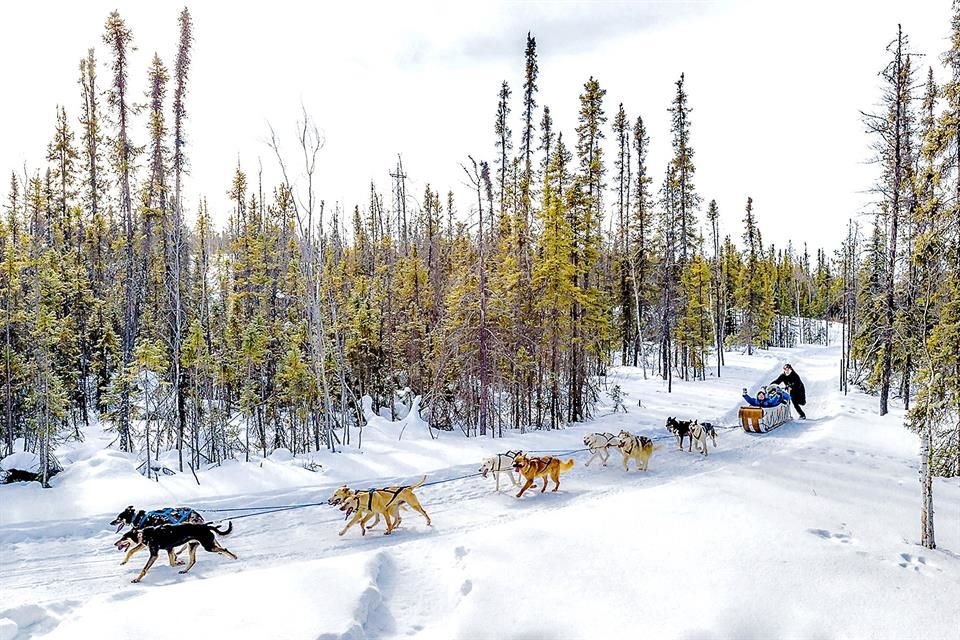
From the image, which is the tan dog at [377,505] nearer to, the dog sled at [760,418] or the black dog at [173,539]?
the black dog at [173,539]

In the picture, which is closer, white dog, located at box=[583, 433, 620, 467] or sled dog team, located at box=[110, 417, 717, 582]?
sled dog team, located at box=[110, 417, 717, 582]

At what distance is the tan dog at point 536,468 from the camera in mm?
10664

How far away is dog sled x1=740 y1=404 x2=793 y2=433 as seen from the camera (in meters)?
16.3

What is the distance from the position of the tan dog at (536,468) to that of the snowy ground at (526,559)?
33 centimetres

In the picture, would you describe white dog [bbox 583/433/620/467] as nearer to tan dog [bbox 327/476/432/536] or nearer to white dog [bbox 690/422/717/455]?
white dog [bbox 690/422/717/455]

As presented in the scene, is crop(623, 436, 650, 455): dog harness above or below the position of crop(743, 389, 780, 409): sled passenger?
below

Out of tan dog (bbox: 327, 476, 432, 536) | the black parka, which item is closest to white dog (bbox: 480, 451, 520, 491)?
tan dog (bbox: 327, 476, 432, 536)

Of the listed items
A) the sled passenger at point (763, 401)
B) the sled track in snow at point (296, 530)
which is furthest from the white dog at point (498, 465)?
the sled passenger at point (763, 401)

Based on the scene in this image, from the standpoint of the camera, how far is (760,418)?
16.3 m

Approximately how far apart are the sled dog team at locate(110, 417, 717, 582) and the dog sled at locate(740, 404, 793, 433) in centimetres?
495

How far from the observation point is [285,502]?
35.8 feet

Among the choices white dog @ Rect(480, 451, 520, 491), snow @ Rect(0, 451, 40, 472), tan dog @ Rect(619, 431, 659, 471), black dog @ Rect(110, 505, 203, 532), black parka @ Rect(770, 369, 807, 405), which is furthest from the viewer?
black parka @ Rect(770, 369, 807, 405)

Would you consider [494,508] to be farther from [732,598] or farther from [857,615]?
[857,615]

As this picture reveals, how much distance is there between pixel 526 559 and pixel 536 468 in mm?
3766
